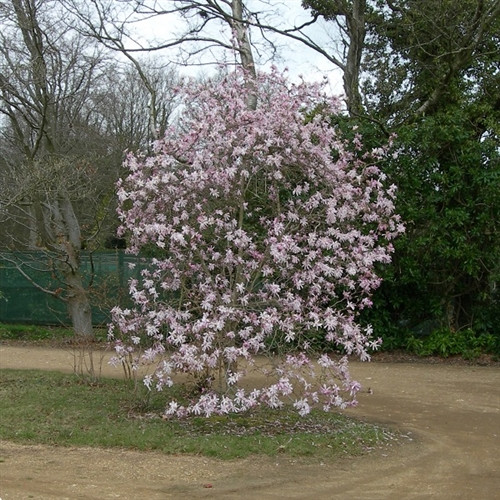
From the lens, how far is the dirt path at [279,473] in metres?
5.21

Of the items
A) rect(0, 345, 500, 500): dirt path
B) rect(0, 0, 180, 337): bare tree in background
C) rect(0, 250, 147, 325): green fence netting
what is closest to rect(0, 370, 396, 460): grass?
rect(0, 345, 500, 500): dirt path

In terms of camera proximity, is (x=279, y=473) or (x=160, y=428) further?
(x=160, y=428)

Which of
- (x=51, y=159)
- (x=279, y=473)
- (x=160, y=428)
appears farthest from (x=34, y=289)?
(x=279, y=473)

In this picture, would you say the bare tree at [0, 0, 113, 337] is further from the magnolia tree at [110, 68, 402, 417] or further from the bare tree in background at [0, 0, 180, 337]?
the magnolia tree at [110, 68, 402, 417]

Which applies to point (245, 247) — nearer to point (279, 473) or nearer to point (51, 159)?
point (279, 473)

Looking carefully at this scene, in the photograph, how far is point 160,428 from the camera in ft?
22.8

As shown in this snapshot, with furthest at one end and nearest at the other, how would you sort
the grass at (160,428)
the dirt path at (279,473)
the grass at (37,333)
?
the grass at (37,333) → the grass at (160,428) → the dirt path at (279,473)

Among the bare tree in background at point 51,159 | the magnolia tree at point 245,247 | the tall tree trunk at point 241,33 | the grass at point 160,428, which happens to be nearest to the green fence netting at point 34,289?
the bare tree in background at point 51,159

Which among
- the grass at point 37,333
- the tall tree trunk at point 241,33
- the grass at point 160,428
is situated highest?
the tall tree trunk at point 241,33

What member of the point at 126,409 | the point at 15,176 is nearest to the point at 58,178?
the point at 15,176

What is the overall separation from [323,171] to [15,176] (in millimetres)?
6784

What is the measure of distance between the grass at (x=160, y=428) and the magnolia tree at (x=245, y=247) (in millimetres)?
285

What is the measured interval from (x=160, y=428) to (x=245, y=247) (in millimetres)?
1993

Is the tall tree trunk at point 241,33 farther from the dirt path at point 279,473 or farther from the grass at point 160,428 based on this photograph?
the dirt path at point 279,473
